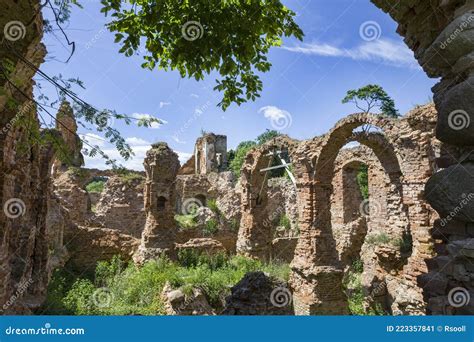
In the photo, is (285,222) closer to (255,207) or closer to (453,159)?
(255,207)

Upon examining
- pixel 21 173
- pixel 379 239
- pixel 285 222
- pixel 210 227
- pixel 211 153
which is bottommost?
pixel 379 239

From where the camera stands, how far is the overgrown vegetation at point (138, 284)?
9.16m

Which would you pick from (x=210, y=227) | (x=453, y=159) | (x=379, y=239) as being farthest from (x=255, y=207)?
(x=453, y=159)

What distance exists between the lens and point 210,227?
1730 centimetres

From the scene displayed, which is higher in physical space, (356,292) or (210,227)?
Answer: (210,227)

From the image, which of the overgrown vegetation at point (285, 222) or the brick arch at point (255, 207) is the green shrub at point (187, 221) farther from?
the overgrown vegetation at point (285, 222)

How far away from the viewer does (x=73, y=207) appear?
19.9m

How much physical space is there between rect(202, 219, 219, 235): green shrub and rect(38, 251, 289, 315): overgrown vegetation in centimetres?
322

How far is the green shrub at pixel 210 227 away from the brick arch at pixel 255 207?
2.06 meters

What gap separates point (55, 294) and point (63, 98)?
810cm

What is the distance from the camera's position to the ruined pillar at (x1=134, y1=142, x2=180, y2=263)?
1362 centimetres

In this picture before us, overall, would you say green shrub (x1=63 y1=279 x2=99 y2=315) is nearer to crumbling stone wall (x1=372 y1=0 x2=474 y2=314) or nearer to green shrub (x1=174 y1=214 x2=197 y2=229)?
green shrub (x1=174 y1=214 x2=197 y2=229)

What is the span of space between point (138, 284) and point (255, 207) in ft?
21.8

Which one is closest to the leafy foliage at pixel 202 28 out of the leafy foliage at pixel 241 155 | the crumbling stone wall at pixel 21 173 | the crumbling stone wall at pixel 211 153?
the crumbling stone wall at pixel 21 173
